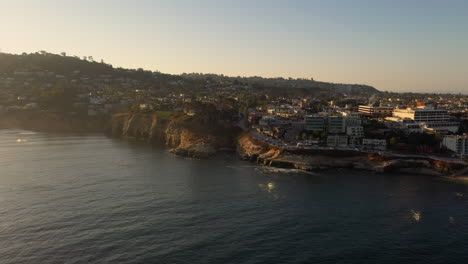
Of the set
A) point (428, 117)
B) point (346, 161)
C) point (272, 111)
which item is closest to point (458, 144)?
point (346, 161)

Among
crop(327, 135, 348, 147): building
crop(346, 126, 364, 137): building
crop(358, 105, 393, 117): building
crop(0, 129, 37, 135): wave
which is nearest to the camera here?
crop(327, 135, 348, 147): building

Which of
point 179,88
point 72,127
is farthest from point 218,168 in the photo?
point 179,88

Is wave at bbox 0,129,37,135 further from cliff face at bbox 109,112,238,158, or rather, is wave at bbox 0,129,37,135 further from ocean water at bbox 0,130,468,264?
ocean water at bbox 0,130,468,264

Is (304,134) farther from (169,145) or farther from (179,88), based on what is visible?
(179,88)

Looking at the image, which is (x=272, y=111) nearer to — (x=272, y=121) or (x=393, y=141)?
(x=272, y=121)

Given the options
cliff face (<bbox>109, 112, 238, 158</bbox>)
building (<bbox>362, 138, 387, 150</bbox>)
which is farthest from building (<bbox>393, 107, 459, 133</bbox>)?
cliff face (<bbox>109, 112, 238, 158</bbox>)
